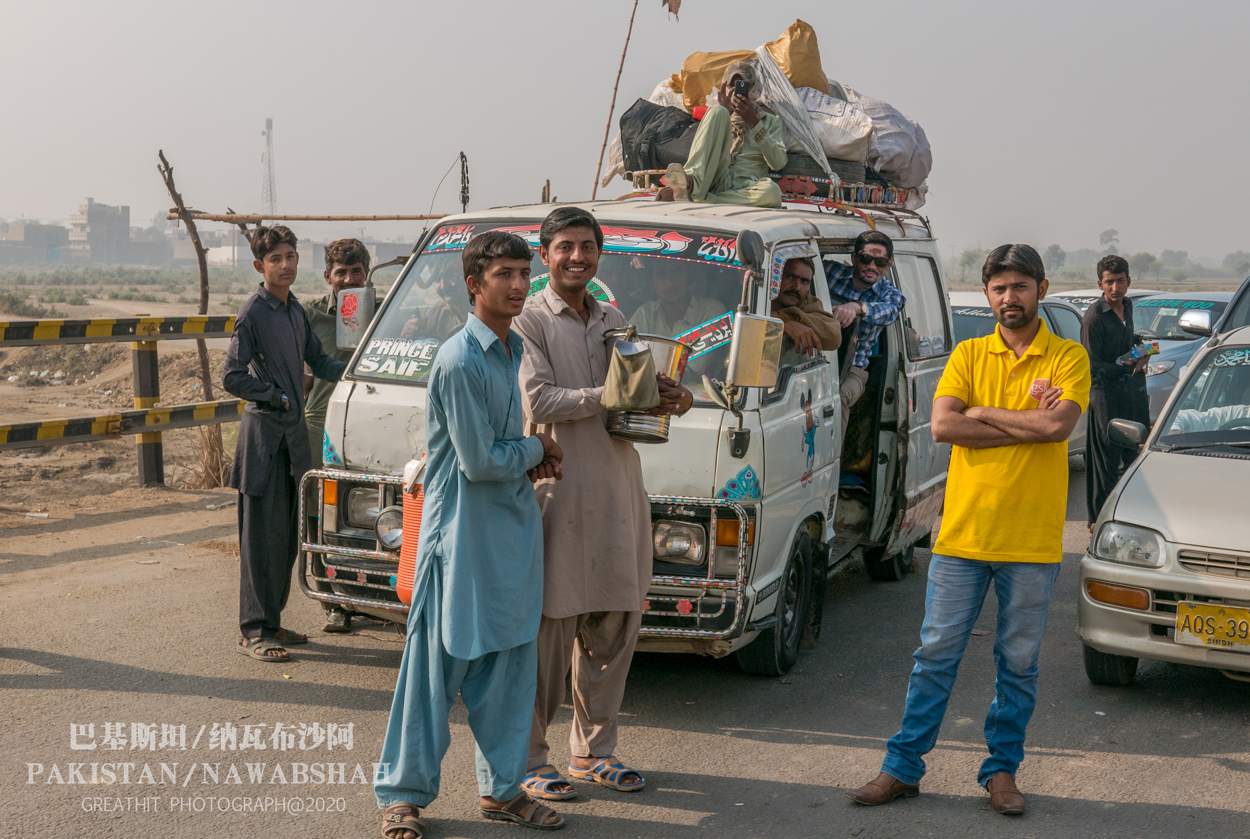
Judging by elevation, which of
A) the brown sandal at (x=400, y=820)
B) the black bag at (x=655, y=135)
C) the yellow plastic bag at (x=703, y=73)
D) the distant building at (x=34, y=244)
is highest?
the distant building at (x=34, y=244)

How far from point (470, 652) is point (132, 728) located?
186 cm

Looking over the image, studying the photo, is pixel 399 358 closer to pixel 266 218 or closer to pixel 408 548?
pixel 408 548

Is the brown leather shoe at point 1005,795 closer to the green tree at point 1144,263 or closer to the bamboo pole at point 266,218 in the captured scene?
the bamboo pole at point 266,218

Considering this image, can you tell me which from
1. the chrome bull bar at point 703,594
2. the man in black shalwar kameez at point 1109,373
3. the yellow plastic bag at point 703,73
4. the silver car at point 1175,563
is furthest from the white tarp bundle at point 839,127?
the chrome bull bar at point 703,594

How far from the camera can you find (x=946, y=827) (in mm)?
3891

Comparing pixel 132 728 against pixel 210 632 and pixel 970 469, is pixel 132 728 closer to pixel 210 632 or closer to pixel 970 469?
pixel 210 632

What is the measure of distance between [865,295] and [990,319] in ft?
18.4

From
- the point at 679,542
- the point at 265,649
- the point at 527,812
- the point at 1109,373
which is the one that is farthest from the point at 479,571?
the point at 1109,373

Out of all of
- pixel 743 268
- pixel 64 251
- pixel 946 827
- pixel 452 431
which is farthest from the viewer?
pixel 64 251

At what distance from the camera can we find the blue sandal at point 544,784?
3977 millimetres

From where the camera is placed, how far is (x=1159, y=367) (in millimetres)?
12945

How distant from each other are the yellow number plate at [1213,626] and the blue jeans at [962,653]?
1157mm

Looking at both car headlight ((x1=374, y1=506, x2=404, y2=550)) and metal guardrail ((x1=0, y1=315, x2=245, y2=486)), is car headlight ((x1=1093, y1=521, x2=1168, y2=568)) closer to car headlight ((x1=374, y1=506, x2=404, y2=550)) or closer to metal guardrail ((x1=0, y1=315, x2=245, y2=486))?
car headlight ((x1=374, y1=506, x2=404, y2=550))

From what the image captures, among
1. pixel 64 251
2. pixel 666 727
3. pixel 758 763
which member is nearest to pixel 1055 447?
pixel 758 763
